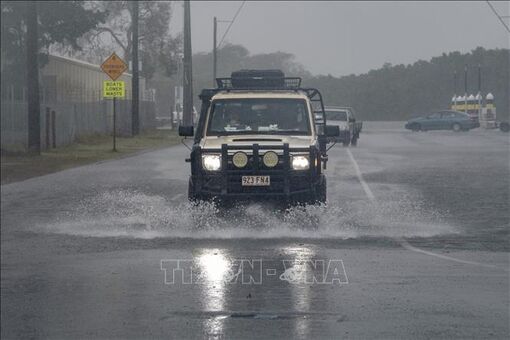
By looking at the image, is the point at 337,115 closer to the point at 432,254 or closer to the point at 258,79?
the point at 258,79

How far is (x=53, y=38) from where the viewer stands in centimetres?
4603

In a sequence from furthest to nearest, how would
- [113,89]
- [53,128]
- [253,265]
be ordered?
[113,89]
[53,128]
[253,265]

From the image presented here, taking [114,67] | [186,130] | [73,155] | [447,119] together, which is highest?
[114,67]

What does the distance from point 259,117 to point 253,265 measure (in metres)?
5.91

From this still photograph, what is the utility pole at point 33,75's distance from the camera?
32750mm

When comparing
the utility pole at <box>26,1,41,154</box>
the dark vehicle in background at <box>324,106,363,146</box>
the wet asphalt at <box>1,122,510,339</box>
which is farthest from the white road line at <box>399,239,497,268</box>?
the dark vehicle in background at <box>324,106,363,146</box>

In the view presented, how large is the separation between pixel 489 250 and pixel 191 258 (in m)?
3.61

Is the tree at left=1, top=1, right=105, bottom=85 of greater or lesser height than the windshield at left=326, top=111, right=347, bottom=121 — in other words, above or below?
above

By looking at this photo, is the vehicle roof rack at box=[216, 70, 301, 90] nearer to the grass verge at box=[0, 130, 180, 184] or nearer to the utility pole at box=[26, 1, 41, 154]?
the grass verge at box=[0, 130, 180, 184]

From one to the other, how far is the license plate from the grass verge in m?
10.1

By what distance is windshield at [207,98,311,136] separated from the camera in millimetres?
17156

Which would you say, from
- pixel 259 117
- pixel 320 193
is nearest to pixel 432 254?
pixel 320 193

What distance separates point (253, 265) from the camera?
1164cm

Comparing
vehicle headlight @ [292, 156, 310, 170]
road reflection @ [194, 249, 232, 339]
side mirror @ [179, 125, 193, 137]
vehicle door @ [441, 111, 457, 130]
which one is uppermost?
side mirror @ [179, 125, 193, 137]
